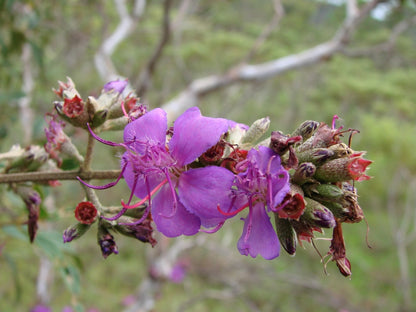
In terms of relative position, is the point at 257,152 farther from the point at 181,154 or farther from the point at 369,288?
the point at 369,288

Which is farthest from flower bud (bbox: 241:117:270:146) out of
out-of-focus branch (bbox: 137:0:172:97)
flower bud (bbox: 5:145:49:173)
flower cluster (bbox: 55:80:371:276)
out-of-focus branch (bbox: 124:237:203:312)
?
out-of-focus branch (bbox: 124:237:203:312)

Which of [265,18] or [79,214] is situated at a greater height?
[79,214]

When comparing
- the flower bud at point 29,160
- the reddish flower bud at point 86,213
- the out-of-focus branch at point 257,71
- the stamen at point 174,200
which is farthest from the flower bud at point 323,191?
the out-of-focus branch at point 257,71

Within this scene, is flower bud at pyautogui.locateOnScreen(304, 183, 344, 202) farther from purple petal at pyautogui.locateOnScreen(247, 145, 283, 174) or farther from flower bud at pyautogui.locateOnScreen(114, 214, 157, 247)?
flower bud at pyautogui.locateOnScreen(114, 214, 157, 247)

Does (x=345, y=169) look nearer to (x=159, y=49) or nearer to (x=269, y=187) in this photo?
(x=269, y=187)

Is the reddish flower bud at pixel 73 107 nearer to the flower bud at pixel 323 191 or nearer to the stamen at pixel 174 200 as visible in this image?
the stamen at pixel 174 200

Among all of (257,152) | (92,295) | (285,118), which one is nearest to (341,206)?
(257,152)

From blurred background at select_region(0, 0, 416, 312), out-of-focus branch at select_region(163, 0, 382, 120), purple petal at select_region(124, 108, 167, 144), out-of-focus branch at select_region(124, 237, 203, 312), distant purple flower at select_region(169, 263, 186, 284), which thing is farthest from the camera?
distant purple flower at select_region(169, 263, 186, 284)
